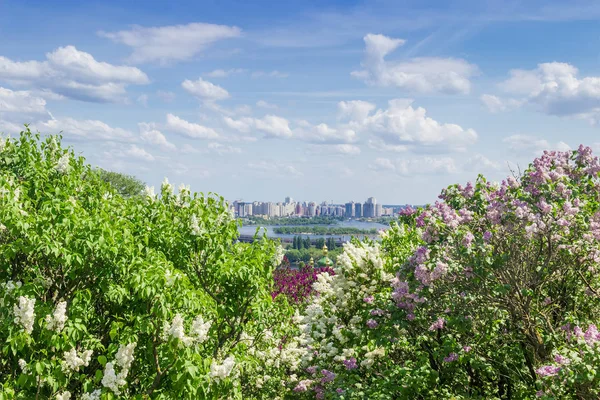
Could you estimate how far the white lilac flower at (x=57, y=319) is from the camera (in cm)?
584

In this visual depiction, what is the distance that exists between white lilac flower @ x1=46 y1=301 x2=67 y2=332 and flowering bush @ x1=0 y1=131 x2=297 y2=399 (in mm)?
13

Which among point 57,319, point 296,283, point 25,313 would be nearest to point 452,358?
point 57,319

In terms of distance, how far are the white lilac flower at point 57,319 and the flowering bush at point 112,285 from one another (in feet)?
0.04

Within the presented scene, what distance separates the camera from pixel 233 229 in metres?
7.86

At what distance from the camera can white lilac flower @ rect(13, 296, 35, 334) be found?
5.79 meters

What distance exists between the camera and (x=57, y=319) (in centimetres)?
586

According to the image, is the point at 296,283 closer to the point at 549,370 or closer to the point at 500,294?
the point at 500,294

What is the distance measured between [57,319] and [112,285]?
2.18 feet

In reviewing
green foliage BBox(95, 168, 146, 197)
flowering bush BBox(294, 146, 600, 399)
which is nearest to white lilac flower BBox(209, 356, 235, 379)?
flowering bush BBox(294, 146, 600, 399)

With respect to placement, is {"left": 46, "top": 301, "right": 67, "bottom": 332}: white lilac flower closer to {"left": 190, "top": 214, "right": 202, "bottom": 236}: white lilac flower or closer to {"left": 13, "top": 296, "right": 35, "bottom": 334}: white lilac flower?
{"left": 13, "top": 296, "right": 35, "bottom": 334}: white lilac flower

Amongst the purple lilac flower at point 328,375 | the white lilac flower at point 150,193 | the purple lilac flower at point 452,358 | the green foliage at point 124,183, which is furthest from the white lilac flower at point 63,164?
the green foliage at point 124,183

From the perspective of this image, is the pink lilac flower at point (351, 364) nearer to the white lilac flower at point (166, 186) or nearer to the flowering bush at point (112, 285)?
the flowering bush at point (112, 285)

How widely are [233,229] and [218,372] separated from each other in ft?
7.54

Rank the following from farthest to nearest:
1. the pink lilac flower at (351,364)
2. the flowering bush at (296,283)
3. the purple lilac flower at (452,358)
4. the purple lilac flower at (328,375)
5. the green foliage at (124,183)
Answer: the green foliage at (124,183) < the flowering bush at (296,283) < the purple lilac flower at (328,375) < the pink lilac flower at (351,364) < the purple lilac flower at (452,358)
